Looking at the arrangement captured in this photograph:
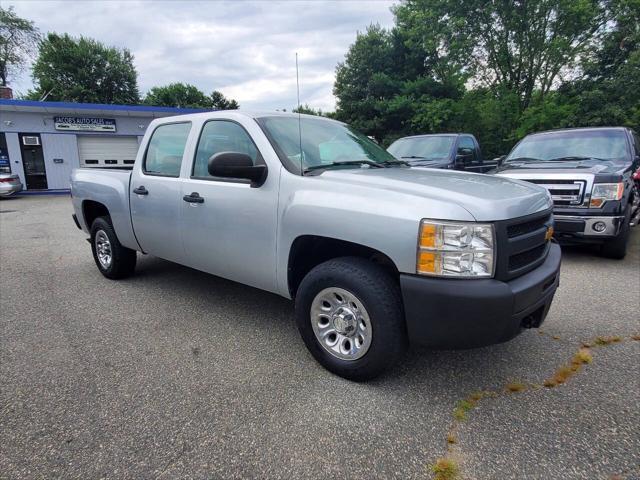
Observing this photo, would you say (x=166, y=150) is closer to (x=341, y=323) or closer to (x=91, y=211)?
(x=91, y=211)

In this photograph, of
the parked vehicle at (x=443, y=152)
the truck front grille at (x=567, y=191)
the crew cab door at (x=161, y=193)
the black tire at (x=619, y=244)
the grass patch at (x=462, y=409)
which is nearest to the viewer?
the grass patch at (x=462, y=409)

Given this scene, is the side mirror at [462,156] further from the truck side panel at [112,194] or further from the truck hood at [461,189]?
the truck side panel at [112,194]

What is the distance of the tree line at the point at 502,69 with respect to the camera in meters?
17.1

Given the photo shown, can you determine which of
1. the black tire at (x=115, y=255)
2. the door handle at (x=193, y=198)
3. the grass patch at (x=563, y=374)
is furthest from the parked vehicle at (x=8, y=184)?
the grass patch at (x=563, y=374)

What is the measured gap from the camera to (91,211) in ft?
17.1

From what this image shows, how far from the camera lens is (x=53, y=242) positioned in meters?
7.50

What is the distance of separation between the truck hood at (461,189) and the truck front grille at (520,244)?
0.05 m

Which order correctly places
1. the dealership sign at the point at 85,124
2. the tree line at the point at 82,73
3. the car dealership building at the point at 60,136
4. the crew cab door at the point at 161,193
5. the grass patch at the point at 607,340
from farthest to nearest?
the tree line at the point at 82,73 < the dealership sign at the point at 85,124 < the car dealership building at the point at 60,136 < the crew cab door at the point at 161,193 < the grass patch at the point at 607,340

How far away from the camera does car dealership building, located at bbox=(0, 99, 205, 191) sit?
59.8ft

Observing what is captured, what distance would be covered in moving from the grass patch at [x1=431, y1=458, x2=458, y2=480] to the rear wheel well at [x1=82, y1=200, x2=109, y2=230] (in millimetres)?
4780

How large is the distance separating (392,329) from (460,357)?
950 mm

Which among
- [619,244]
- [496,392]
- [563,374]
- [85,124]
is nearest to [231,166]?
[496,392]

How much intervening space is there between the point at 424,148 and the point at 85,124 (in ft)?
59.8

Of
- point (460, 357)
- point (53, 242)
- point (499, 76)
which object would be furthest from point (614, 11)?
point (53, 242)
